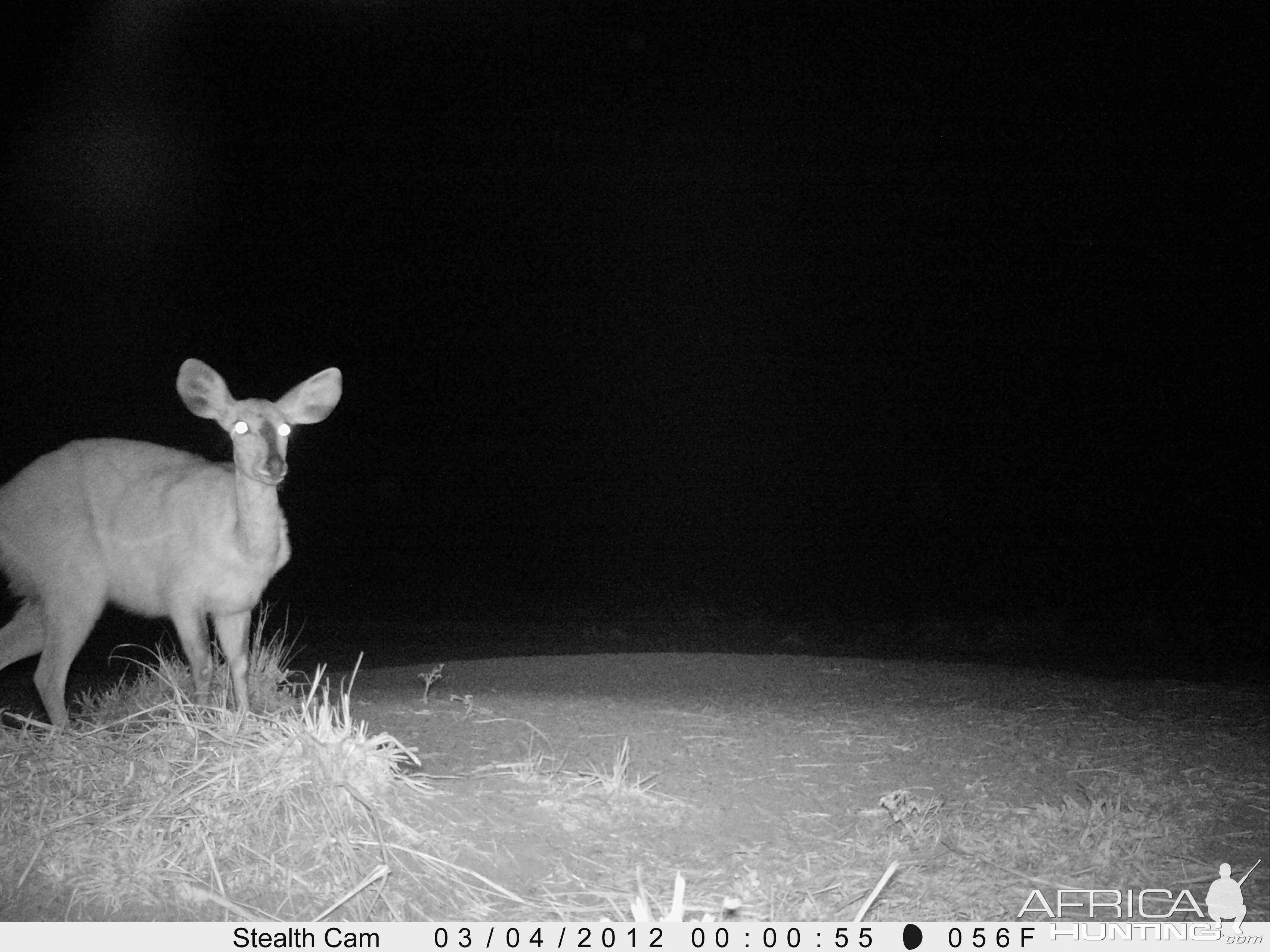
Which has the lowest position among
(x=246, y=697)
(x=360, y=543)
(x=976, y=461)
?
(x=360, y=543)

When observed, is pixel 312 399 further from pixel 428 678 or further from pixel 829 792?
pixel 829 792

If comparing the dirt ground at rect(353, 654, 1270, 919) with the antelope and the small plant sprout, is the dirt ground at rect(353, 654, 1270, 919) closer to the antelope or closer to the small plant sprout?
the small plant sprout

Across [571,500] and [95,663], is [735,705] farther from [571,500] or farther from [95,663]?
[571,500]

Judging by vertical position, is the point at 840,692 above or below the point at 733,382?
below

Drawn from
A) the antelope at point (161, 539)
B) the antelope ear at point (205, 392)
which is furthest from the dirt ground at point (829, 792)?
the antelope ear at point (205, 392)

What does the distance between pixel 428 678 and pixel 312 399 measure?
5.90 feet

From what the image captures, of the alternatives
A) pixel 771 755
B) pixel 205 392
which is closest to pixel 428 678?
pixel 205 392

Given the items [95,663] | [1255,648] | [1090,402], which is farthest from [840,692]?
[1090,402]

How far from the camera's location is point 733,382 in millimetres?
35281

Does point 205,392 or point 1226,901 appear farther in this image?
point 205,392

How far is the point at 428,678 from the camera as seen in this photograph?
673cm

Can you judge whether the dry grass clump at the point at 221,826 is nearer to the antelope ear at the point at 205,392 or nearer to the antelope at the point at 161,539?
the antelope at the point at 161,539

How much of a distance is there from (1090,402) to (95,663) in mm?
21943

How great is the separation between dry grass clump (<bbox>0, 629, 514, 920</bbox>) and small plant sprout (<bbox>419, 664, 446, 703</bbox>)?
1.67 meters
